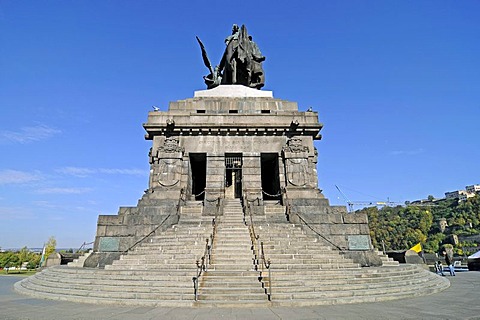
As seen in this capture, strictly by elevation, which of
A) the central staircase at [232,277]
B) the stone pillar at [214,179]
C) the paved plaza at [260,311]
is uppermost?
the stone pillar at [214,179]

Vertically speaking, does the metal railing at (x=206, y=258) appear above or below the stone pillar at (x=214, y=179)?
below

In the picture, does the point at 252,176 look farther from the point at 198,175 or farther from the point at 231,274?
the point at 231,274

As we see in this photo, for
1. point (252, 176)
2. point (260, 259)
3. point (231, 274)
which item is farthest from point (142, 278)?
point (252, 176)

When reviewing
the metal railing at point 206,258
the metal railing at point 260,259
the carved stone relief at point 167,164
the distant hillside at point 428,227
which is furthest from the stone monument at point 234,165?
the distant hillside at point 428,227

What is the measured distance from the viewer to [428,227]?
391ft

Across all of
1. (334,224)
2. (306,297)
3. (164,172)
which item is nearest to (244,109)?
(164,172)

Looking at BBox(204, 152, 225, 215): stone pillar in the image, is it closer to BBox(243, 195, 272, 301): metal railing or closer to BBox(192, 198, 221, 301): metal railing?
BBox(192, 198, 221, 301): metal railing

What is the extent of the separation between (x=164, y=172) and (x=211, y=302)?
403 inches

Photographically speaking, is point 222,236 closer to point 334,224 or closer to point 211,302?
point 211,302

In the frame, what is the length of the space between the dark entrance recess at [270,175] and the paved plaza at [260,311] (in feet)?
31.6

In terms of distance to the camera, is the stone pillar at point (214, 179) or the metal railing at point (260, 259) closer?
the metal railing at point (260, 259)

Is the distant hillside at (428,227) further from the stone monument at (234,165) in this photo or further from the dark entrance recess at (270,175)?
the stone monument at (234,165)

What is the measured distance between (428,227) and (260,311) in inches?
5555

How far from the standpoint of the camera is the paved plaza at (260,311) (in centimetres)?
624
